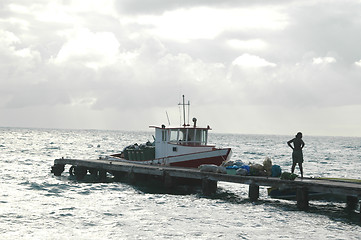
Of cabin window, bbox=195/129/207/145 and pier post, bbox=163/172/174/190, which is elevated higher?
cabin window, bbox=195/129/207/145

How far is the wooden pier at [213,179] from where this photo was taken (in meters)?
19.9

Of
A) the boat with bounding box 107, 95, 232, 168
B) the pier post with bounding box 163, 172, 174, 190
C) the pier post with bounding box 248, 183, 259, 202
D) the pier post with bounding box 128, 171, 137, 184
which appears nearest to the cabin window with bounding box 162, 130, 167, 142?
the boat with bounding box 107, 95, 232, 168

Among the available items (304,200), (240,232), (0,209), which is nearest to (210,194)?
(304,200)

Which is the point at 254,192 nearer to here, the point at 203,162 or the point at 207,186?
the point at 207,186

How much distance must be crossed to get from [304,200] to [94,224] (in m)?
9.00

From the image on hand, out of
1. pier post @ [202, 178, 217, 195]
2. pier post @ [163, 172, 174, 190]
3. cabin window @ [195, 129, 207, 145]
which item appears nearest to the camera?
pier post @ [202, 178, 217, 195]

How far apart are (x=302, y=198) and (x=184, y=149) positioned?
30.1ft

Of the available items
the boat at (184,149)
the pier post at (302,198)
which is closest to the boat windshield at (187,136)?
the boat at (184,149)

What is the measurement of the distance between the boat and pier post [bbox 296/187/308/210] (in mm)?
7451

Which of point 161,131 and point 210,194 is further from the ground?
point 161,131

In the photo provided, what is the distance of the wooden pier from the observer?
65.3 feet

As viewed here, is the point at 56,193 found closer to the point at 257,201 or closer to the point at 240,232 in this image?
the point at 257,201

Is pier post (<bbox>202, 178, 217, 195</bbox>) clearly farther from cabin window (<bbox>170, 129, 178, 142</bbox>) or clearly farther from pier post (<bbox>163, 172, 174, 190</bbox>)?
cabin window (<bbox>170, 129, 178, 142</bbox>)

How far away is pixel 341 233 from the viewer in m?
17.5
